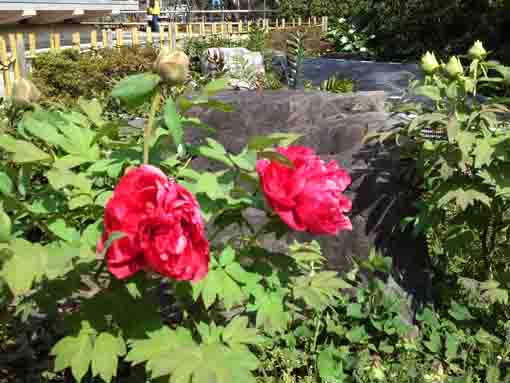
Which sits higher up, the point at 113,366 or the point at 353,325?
the point at 113,366

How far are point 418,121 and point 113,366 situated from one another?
159 centimetres

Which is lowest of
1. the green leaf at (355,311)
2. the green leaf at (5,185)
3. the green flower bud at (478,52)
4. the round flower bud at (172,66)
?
the green leaf at (355,311)

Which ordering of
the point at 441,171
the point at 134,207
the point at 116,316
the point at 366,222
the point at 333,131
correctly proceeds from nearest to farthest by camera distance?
the point at 134,207 → the point at 116,316 → the point at 441,171 → the point at 366,222 → the point at 333,131

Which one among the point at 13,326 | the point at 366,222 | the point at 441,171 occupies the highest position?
the point at 441,171

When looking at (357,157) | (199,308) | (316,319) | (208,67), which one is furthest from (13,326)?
(208,67)

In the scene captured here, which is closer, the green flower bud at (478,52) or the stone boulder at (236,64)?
the green flower bud at (478,52)

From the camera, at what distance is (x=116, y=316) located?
1.15 metres

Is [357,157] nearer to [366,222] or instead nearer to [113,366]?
[366,222]

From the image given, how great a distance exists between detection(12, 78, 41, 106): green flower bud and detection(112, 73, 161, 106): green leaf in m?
0.39

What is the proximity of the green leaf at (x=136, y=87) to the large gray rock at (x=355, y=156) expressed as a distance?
172cm

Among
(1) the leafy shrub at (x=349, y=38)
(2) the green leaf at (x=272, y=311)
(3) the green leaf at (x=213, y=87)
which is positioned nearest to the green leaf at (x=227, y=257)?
(2) the green leaf at (x=272, y=311)

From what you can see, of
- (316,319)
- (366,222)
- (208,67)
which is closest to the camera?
(316,319)

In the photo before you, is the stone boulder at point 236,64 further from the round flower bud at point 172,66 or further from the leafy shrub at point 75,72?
the round flower bud at point 172,66

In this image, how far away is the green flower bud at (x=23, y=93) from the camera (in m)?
1.28
